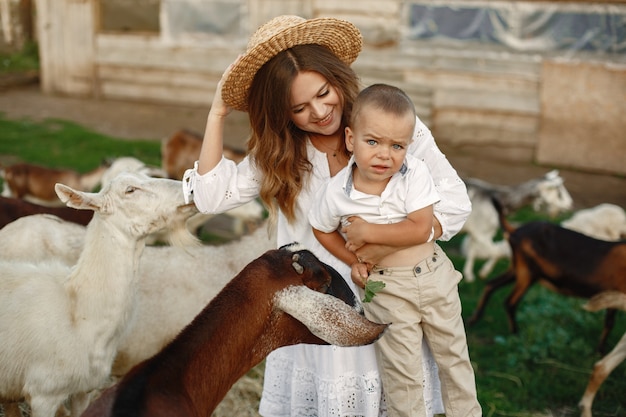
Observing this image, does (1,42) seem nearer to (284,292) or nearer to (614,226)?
(614,226)

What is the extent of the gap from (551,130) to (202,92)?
21.1ft

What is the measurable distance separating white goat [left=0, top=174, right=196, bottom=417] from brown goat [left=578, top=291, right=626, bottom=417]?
299 cm

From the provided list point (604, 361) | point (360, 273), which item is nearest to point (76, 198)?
point (360, 273)

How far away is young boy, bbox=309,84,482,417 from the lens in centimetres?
288

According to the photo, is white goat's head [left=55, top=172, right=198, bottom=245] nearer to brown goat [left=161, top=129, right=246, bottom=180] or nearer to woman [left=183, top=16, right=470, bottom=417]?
woman [left=183, top=16, right=470, bottom=417]

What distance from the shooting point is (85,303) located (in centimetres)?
365

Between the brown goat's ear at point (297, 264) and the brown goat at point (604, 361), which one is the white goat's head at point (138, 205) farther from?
the brown goat at point (604, 361)

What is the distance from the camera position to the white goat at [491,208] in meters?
7.75

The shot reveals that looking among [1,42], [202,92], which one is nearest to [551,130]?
[202,92]

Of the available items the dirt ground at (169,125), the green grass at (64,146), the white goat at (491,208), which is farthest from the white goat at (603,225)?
the green grass at (64,146)

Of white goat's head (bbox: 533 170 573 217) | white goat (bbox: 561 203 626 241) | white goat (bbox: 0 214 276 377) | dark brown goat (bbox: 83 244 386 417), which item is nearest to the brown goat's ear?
dark brown goat (bbox: 83 244 386 417)

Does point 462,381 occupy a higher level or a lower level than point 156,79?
higher

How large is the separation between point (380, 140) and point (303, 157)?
54 centimetres

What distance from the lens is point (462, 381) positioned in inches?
123
